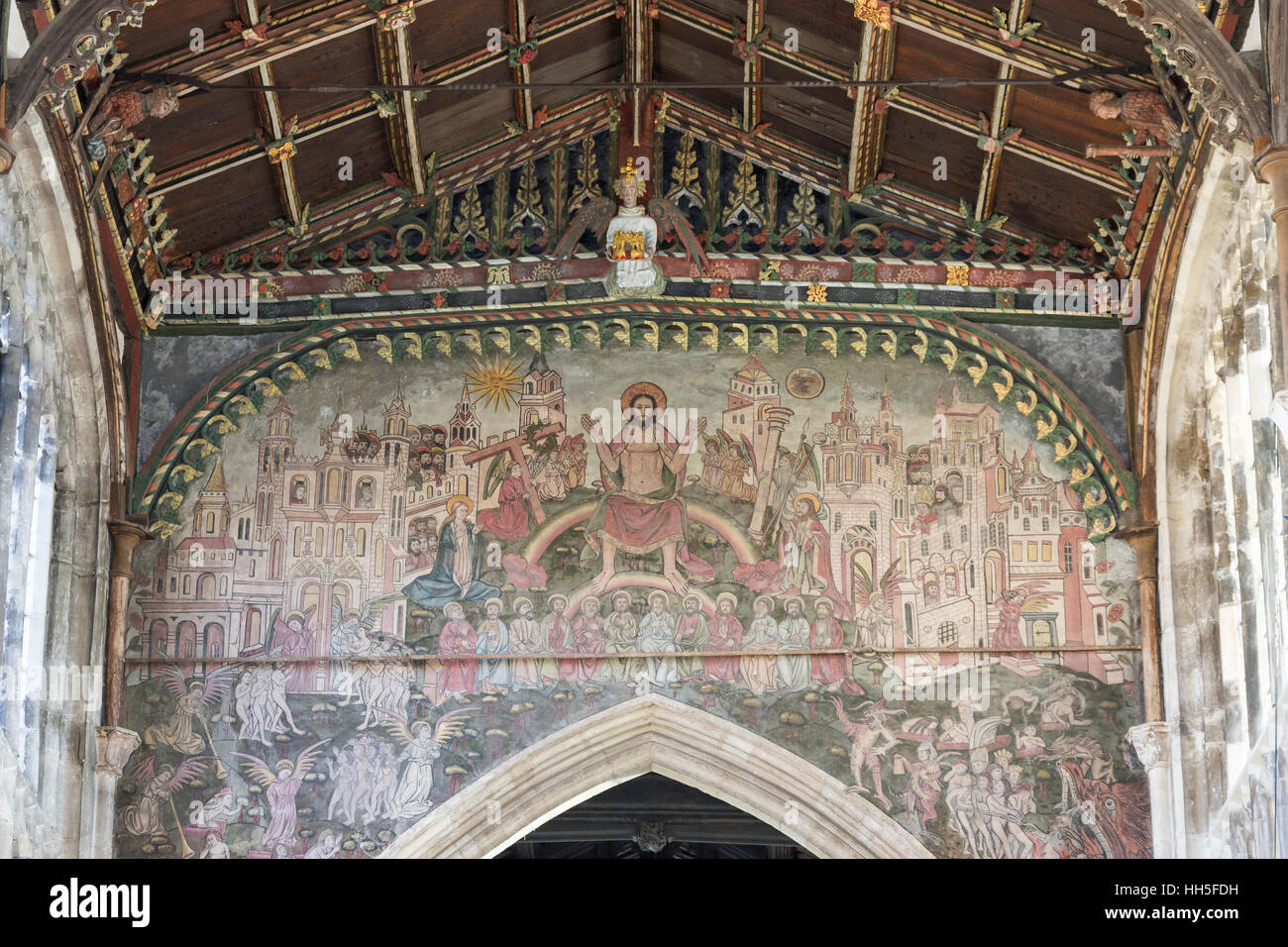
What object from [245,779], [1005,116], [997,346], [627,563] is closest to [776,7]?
[1005,116]

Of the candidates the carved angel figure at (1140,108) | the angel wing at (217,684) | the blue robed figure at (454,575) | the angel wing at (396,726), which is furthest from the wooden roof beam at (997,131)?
the angel wing at (217,684)

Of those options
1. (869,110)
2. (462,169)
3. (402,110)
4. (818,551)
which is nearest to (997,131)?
(869,110)

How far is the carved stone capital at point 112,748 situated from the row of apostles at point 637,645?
1937 mm

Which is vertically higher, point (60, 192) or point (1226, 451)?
point (60, 192)

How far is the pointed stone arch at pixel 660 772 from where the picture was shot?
13.5 meters

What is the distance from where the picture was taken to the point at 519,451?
14.5 m

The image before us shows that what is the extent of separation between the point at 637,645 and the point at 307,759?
2173 mm

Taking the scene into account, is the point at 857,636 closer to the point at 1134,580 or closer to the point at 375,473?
the point at 1134,580

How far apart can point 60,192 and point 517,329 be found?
134 inches

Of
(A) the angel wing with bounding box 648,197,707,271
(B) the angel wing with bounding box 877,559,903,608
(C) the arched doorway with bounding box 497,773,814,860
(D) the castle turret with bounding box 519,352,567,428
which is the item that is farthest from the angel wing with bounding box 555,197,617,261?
(C) the arched doorway with bounding box 497,773,814,860

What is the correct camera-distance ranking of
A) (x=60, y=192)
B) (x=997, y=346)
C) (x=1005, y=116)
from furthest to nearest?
(x=997, y=346) → (x=1005, y=116) → (x=60, y=192)

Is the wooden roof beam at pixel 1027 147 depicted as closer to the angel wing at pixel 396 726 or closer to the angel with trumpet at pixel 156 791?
the angel wing at pixel 396 726

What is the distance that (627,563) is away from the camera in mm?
14203

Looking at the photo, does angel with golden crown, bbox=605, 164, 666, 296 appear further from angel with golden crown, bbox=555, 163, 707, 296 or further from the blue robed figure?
the blue robed figure
